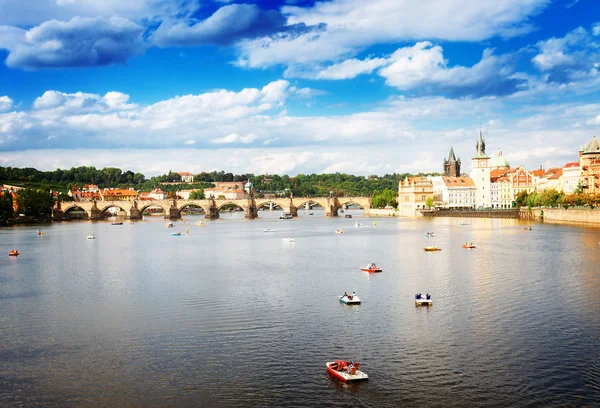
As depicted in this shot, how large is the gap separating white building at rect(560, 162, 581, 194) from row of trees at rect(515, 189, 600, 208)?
30.2 ft

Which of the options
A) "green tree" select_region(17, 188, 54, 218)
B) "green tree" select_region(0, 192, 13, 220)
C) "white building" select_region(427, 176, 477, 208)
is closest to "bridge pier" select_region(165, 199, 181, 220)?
"green tree" select_region(17, 188, 54, 218)

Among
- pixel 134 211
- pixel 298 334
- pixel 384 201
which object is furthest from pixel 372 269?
pixel 134 211

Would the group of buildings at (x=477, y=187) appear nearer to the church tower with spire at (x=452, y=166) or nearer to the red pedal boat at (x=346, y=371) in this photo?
the church tower with spire at (x=452, y=166)

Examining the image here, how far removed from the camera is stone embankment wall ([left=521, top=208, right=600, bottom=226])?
8669 centimetres

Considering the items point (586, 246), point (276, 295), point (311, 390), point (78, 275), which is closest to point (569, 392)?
point (311, 390)

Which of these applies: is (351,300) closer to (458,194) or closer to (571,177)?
(571,177)

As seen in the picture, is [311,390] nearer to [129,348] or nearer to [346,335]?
[346,335]

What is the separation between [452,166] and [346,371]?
161 m

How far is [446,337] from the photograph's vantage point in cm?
2492

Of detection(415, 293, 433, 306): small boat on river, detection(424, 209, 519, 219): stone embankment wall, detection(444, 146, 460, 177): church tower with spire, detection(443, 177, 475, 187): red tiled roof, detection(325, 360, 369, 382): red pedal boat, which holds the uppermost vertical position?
detection(444, 146, 460, 177): church tower with spire

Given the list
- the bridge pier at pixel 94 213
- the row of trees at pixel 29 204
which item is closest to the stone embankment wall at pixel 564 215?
the row of trees at pixel 29 204

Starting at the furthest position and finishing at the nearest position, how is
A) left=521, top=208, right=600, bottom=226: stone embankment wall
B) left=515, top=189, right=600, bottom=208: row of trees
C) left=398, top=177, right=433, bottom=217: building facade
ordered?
left=398, top=177, right=433, bottom=217: building facade, left=515, top=189, right=600, bottom=208: row of trees, left=521, top=208, right=600, bottom=226: stone embankment wall

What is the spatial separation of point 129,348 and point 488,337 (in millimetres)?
13524

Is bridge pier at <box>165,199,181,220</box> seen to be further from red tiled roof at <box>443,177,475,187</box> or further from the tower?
the tower
